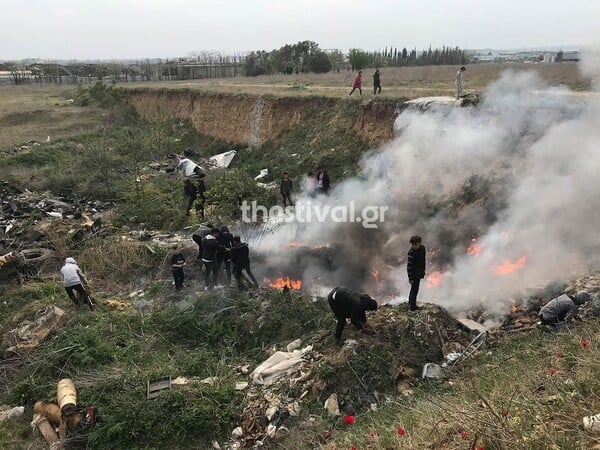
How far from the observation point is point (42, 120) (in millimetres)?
26562

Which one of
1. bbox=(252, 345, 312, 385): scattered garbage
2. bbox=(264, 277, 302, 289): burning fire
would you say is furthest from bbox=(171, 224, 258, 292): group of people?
bbox=(252, 345, 312, 385): scattered garbage

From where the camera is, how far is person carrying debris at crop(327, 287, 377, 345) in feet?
19.5

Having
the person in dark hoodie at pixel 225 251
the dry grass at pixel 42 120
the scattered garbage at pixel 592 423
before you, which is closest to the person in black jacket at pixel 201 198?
the person in dark hoodie at pixel 225 251

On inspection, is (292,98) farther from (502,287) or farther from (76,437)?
(76,437)

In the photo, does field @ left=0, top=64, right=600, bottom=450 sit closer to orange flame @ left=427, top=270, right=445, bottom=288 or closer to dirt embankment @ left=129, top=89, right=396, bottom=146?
orange flame @ left=427, top=270, right=445, bottom=288

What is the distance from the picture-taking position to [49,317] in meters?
7.73

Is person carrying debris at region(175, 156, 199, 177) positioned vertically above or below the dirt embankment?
below

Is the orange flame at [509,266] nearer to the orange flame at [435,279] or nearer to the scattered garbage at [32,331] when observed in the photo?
the orange flame at [435,279]

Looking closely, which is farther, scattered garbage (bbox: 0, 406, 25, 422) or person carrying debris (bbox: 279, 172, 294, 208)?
person carrying debris (bbox: 279, 172, 294, 208)

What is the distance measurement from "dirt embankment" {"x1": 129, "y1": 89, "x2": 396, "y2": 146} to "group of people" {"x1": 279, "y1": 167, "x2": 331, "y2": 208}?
9.28ft

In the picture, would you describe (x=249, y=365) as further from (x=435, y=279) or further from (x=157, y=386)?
(x=435, y=279)

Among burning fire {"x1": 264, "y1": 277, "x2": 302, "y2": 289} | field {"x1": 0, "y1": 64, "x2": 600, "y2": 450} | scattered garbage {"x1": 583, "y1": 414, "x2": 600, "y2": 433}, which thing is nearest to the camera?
scattered garbage {"x1": 583, "y1": 414, "x2": 600, "y2": 433}

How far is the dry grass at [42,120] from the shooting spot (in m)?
23.4

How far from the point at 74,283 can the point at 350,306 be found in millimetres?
5296
